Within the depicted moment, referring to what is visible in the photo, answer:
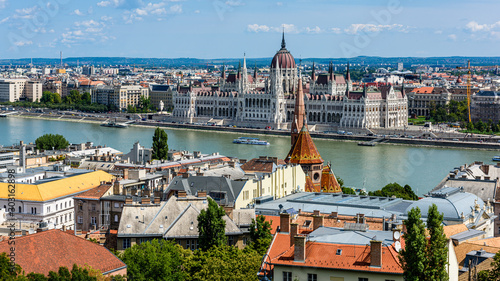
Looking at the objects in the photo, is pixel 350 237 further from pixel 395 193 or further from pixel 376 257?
pixel 395 193

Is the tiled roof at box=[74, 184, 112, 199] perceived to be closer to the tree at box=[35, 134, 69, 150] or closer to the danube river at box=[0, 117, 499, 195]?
the danube river at box=[0, 117, 499, 195]

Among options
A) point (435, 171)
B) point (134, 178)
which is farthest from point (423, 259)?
point (435, 171)

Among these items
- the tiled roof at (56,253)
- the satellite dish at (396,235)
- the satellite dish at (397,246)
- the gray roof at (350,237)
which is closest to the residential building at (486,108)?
the gray roof at (350,237)

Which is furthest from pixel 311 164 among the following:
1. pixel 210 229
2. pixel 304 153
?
pixel 210 229

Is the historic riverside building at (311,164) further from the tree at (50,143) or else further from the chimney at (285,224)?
the tree at (50,143)

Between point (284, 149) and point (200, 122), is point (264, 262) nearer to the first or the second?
point (284, 149)

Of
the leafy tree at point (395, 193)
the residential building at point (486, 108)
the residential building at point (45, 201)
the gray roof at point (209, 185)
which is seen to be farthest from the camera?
the residential building at point (486, 108)
